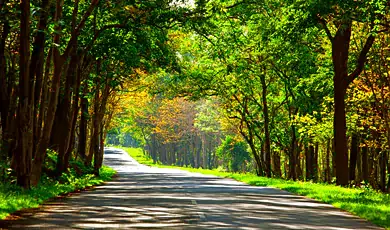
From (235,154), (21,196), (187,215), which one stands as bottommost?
(187,215)

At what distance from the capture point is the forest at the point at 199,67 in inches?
867

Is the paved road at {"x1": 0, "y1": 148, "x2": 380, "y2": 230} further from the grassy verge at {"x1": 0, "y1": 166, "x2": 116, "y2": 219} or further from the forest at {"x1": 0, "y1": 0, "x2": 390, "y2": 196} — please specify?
the forest at {"x1": 0, "y1": 0, "x2": 390, "y2": 196}

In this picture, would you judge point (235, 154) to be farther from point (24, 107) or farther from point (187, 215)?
point (187, 215)

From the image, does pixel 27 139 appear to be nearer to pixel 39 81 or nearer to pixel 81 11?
pixel 39 81

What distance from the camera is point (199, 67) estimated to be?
49438 mm

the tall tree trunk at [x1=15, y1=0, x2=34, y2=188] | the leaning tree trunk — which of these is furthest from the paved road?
the leaning tree trunk

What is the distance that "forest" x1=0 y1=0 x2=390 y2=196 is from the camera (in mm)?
22031

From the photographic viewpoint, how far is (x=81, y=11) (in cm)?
2797

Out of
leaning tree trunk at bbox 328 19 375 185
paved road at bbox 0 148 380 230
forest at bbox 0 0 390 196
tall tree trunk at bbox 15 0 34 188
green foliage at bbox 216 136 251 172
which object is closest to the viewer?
paved road at bbox 0 148 380 230

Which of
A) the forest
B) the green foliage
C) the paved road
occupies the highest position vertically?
the forest

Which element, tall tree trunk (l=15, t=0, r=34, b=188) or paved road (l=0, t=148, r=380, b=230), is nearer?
paved road (l=0, t=148, r=380, b=230)

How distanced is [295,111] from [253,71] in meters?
6.61

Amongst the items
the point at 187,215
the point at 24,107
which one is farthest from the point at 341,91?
the point at 187,215

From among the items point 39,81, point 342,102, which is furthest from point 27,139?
point 342,102
